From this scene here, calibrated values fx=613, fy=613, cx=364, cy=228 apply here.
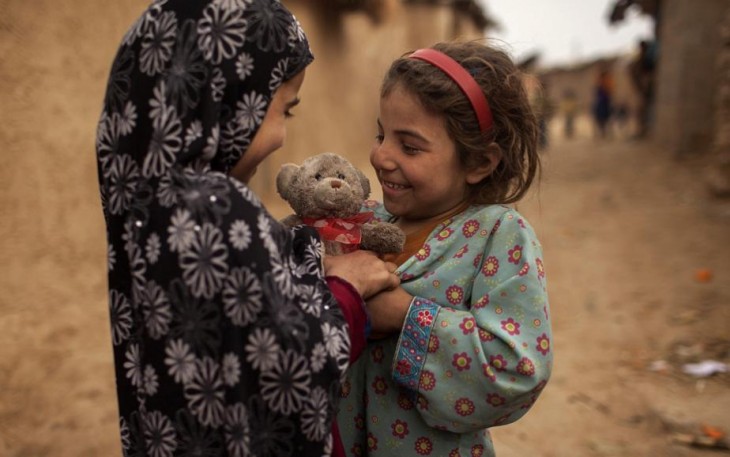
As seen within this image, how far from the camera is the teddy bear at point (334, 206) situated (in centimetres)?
145

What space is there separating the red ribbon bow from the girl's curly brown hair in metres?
0.33

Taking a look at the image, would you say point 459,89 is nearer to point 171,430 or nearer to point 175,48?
point 175,48

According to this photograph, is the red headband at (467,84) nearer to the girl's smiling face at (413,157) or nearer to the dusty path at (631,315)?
the girl's smiling face at (413,157)

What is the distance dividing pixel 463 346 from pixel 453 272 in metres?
0.19

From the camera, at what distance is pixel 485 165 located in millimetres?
1580

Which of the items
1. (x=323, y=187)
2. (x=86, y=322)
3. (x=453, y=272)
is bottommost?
(x=86, y=322)

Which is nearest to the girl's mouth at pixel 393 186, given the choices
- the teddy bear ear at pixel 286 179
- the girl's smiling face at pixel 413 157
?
the girl's smiling face at pixel 413 157

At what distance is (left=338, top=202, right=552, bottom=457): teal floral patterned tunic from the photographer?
53.5 inches

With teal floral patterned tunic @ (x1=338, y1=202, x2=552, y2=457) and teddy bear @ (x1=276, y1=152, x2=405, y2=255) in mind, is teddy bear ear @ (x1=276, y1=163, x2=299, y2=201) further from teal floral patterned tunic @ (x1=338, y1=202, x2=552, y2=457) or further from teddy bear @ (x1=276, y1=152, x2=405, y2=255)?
teal floral patterned tunic @ (x1=338, y1=202, x2=552, y2=457)

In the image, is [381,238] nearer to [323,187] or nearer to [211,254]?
[323,187]

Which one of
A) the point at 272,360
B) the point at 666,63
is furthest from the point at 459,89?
the point at 666,63

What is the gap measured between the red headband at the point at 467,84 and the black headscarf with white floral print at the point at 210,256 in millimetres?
441

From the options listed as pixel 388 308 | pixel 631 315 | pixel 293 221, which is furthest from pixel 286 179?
pixel 631 315

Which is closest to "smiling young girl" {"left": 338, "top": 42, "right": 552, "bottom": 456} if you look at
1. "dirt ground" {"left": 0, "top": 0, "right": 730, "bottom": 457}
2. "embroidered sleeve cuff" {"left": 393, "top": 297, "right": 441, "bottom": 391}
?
"embroidered sleeve cuff" {"left": 393, "top": 297, "right": 441, "bottom": 391}
